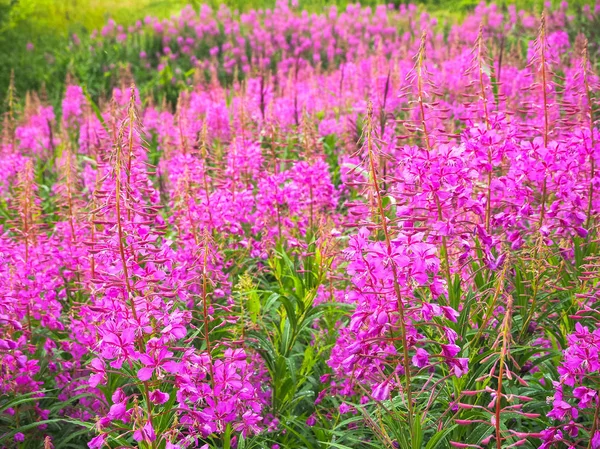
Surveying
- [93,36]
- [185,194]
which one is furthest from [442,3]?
[185,194]

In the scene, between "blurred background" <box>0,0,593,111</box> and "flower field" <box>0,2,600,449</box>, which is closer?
"flower field" <box>0,2,600,449</box>

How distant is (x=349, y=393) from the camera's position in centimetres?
363

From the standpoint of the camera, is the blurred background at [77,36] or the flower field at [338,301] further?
the blurred background at [77,36]

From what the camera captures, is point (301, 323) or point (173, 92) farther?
point (173, 92)

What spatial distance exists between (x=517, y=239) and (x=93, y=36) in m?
15.5

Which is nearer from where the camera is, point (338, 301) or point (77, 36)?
point (338, 301)

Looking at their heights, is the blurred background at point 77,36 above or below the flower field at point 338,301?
below

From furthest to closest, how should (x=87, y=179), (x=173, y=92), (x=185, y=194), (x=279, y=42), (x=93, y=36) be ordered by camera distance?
(x=93, y=36), (x=279, y=42), (x=173, y=92), (x=87, y=179), (x=185, y=194)

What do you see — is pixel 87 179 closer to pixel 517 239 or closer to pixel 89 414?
pixel 89 414

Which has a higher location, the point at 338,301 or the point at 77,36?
the point at 338,301

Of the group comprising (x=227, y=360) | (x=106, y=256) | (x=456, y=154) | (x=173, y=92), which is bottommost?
(x=173, y=92)

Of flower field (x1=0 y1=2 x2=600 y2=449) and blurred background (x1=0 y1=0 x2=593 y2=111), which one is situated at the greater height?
flower field (x1=0 y1=2 x2=600 y2=449)

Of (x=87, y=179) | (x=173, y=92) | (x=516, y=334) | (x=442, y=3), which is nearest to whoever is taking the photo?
(x=516, y=334)

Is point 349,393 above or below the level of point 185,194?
below
